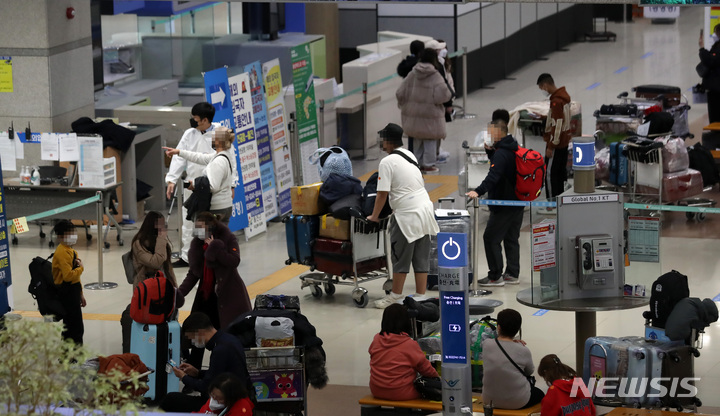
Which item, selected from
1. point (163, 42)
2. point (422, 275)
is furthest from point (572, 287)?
point (163, 42)

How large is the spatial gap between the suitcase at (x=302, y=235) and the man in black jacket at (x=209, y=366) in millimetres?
2734

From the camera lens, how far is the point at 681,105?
1611 centimetres

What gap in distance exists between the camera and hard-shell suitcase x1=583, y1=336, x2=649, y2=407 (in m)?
8.12

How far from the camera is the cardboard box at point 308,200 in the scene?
11258 millimetres

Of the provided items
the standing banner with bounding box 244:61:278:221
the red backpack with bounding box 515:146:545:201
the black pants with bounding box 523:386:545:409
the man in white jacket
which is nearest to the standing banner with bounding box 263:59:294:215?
the standing banner with bounding box 244:61:278:221

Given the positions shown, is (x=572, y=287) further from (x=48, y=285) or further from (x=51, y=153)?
(x=51, y=153)

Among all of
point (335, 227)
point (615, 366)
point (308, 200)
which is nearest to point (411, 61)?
point (308, 200)

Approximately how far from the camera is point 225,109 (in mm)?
13242

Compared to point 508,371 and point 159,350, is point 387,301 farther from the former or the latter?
point 508,371

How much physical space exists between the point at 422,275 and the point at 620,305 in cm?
275

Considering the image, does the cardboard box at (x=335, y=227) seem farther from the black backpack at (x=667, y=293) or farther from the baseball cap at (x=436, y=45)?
the baseball cap at (x=436, y=45)

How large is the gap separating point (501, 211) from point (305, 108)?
397cm

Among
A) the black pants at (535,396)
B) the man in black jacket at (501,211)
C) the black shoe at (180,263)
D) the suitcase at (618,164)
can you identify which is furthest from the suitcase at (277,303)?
the suitcase at (618,164)

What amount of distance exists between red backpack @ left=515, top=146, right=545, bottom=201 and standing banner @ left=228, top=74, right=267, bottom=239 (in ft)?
11.1
